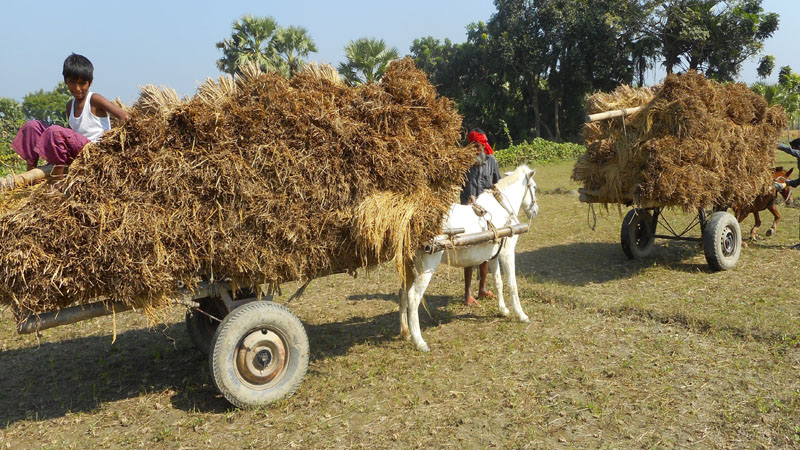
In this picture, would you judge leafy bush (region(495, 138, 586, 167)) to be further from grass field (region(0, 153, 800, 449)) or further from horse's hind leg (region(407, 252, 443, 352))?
horse's hind leg (region(407, 252, 443, 352))

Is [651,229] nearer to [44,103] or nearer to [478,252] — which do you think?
[478,252]

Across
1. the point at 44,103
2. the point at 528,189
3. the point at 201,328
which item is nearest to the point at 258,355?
the point at 201,328

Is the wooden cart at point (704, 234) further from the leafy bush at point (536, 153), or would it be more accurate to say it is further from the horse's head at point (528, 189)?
the leafy bush at point (536, 153)

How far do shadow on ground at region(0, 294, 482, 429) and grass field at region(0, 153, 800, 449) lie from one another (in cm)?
2

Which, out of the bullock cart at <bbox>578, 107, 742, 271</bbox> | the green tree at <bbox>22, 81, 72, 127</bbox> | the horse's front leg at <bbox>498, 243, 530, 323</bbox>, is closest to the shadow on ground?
the horse's front leg at <bbox>498, 243, 530, 323</bbox>

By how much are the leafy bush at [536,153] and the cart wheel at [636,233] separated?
51.2 ft

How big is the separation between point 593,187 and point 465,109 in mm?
Result: 28343

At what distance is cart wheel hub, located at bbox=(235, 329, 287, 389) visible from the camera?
4.43 meters

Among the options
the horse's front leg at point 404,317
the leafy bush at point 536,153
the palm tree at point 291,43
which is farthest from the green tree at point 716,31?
the horse's front leg at point 404,317

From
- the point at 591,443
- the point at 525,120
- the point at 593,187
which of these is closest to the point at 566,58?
the point at 525,120

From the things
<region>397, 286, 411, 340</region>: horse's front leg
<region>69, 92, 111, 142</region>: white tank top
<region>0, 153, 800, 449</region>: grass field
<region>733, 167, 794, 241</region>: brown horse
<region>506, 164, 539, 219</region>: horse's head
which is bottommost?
<region>0, 153, 800, 449</region>: grass field

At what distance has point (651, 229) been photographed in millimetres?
9156

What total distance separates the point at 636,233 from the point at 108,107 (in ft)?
27.1

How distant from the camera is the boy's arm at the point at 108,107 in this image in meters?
4.07
